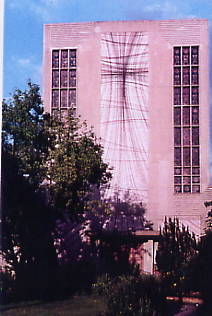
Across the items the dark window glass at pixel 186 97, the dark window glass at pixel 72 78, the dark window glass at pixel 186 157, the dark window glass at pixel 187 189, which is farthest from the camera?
the dark window glass at pixel 72 78

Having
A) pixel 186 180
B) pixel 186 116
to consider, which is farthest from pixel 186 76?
pixel 186 180

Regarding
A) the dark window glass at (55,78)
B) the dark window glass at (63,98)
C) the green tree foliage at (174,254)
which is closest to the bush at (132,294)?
the green tree foliage at (174,254)

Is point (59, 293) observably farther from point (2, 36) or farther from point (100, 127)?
point (2, 36)

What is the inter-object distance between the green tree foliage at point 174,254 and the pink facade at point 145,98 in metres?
0.21

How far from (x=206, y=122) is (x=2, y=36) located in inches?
171

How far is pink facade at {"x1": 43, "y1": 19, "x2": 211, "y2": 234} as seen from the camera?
26.2ft

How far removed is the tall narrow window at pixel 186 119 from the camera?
800 centimetres

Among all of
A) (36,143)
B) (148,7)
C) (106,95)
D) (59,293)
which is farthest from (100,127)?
(59,293)

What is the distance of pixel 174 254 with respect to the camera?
7.87 metres

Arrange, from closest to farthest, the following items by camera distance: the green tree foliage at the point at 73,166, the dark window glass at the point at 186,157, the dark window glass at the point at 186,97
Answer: the dark window glass at the point at 186,157 < the dark window glass at the point at 186,97 < the green tree foliage at the point at 73,166

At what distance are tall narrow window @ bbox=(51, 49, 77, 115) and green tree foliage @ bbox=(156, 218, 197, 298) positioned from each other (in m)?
2.86

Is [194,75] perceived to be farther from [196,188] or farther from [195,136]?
[196,188]

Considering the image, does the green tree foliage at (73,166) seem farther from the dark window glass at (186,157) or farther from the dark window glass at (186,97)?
the dark window glass at (186,97)

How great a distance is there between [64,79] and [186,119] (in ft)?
7.74
